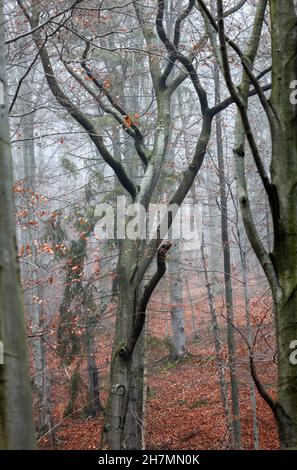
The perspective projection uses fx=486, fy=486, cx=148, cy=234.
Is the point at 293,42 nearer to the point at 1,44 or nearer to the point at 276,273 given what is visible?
the point at 276,273

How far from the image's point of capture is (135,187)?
7.48 meters

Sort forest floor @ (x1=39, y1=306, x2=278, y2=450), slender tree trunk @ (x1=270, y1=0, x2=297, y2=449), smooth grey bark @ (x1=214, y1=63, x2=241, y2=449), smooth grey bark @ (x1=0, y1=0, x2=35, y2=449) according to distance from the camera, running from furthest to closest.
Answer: forest floor @ (x1=39, y1=306, x2=278, y2=450)
smooth grey bark @ (x1=214, y1=63, x2=241, y2=449)
slender tree trunk @ (x1=270, y1=0, x2=297, y2=449)
smooth grey bark @ (x1=0, y1=0, x2=35, y2=449)

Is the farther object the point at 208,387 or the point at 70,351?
the point at 208,387

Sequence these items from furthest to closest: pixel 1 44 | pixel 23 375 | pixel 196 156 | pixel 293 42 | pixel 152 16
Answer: pixel 152 16 < pixel 196 156 < pixel 293 42 < pixel 1 44 < pixel 23 375

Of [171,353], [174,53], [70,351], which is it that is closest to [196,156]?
[174,53]

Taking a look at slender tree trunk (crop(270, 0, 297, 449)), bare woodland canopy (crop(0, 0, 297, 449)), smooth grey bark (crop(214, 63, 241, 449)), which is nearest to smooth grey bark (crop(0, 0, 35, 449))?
bare woodland canopy (crop(0, 0, 297, 449))

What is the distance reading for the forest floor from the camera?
10.7 m

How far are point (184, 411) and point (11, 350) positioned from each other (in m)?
11.6

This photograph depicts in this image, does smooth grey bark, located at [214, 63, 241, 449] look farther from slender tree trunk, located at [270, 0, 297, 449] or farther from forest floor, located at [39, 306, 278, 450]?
slender tree trunk, located at [270, 0, 297, 449]

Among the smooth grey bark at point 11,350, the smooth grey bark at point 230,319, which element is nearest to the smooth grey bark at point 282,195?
the smooth grey bark at point 11,350

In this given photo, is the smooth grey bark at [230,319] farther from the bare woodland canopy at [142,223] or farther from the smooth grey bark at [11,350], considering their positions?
the smooth grey bark at [11,350]

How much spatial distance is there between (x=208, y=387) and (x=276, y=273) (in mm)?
12193

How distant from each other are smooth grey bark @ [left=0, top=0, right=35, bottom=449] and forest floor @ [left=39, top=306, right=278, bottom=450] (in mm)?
7393

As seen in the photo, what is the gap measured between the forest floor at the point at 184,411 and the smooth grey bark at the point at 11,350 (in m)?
7.39
